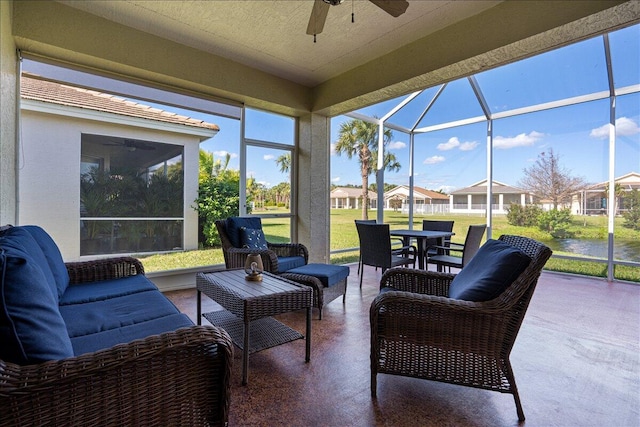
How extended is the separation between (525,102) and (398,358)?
5.60 metres

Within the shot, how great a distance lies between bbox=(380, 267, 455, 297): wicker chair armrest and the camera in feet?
7.50

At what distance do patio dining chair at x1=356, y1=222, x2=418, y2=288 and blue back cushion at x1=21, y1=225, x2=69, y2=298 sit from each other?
3141 mm

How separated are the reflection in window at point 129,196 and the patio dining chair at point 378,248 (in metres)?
2.64

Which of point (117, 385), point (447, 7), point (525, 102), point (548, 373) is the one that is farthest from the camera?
point (525, 102)

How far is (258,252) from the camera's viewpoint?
3.29m

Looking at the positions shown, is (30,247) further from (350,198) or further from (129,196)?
(350,198)

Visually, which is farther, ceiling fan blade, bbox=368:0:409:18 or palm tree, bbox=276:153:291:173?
palm tree, bbox=276:153:291:173

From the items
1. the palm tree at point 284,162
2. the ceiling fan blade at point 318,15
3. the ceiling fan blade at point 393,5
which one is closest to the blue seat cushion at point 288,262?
the palm tree at point 284,162

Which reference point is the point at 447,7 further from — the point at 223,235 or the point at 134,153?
the point at 134,153

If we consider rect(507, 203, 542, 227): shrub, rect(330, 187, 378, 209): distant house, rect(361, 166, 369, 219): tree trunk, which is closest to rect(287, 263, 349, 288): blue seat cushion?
rect(330, 187, 378, 209): distant house

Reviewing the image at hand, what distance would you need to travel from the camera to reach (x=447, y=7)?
292cm

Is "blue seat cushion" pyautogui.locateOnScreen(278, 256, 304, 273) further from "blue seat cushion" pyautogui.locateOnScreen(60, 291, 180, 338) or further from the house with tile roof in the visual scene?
the house with tile roof

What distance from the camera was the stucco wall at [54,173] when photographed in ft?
10.7

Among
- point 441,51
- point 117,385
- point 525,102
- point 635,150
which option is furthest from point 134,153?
point 635,150
